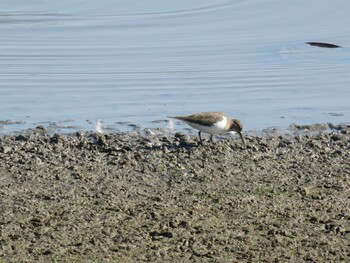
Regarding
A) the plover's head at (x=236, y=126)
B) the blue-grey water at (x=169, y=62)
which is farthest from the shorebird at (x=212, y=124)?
the blue-grey water at (x=169, y=62)

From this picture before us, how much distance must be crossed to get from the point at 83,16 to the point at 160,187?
12.8 metres

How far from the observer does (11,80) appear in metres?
17.0

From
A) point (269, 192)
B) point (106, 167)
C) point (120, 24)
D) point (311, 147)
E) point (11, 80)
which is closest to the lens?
point (269, 192)

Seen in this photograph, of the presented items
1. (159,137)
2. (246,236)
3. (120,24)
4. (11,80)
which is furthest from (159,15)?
(246,236)

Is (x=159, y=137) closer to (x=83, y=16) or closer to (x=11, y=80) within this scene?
(x=11, y=80)

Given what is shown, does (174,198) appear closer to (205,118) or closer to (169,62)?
(205,118)

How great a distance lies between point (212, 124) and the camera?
1287cm

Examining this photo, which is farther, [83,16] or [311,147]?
[83,16]

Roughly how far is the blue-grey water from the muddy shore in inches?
57.1

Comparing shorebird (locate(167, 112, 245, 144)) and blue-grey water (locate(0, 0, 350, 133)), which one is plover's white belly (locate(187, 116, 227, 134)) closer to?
shorebird (locate(167, 112, 245, 144))

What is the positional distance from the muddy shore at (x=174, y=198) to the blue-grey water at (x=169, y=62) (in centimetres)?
145

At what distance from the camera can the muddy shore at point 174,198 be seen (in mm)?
9047

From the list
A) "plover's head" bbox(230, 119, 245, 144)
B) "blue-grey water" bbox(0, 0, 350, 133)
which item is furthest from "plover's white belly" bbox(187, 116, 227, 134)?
"blue-grey water" bbox(0, 0, 350, 133)

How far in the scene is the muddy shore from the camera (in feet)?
29.7
